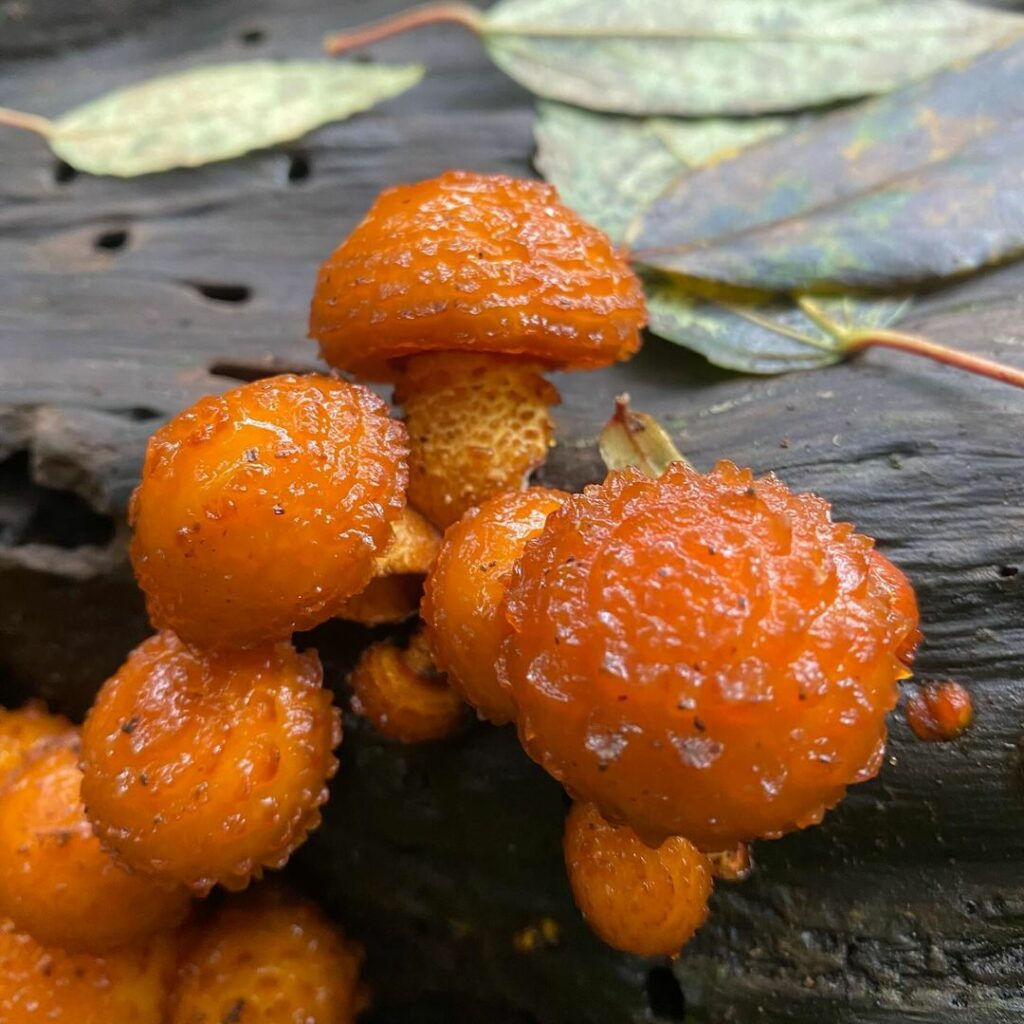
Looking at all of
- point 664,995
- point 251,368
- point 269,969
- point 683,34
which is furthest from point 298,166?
point 664,995

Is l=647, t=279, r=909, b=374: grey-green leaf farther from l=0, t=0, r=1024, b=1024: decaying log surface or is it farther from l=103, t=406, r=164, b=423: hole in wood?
l=103, t=406, r=164, b=423: hole in wood

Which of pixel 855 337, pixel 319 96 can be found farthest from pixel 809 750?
pixel 319 96

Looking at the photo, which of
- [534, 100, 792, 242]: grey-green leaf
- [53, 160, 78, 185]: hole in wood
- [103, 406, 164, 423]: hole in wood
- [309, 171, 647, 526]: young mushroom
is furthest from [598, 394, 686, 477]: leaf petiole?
[53, 160, 78, 185]: hole in wood

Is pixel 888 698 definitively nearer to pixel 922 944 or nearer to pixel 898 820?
pixel 898 820

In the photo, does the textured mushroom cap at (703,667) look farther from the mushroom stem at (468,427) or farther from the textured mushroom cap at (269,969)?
the textured mushroom cap at (269,969)

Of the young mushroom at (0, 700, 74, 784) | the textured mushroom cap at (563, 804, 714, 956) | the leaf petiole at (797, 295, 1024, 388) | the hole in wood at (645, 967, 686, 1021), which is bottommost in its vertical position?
the young mushroom at (0, 700, 74, 784)

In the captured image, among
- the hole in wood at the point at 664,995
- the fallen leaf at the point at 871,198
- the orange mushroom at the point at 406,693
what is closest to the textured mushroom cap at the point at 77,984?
the orange mushroom at the point at 406,693

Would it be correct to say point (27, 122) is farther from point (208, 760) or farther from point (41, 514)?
point (208, 760)
